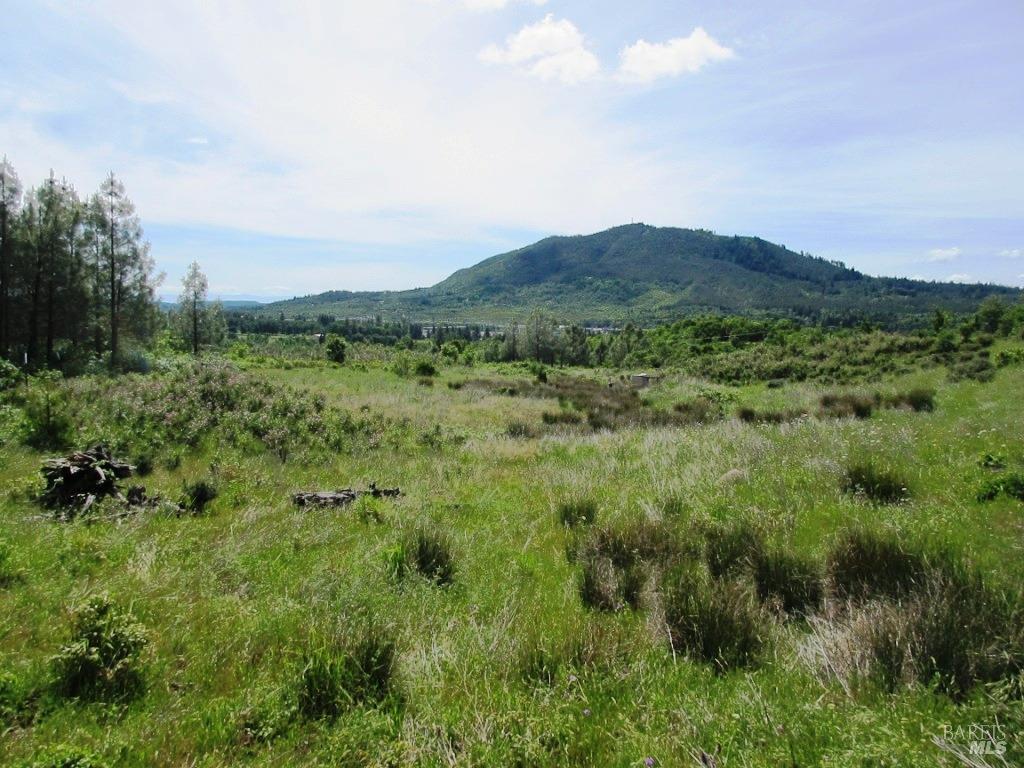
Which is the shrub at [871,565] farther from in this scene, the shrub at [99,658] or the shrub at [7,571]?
the shrub at [7,571]

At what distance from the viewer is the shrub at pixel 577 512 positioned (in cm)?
708

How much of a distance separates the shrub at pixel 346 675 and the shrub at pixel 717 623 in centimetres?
216

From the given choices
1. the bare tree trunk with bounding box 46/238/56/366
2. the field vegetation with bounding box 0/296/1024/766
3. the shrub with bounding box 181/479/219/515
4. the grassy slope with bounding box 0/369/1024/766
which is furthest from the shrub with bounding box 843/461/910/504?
the bare tree trunk with bounding box 46/238/56/366

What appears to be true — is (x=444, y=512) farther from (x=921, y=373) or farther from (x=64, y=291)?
(x=64, y=291)

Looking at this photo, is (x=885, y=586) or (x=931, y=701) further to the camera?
(x=885, y=586)

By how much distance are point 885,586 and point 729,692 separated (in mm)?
2191

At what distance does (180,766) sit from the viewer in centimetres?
267

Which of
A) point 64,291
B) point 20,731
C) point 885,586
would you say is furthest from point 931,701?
point 64,291

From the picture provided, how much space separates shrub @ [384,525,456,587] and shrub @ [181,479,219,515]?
12.0 feet

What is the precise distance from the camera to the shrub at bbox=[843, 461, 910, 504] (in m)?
6.73

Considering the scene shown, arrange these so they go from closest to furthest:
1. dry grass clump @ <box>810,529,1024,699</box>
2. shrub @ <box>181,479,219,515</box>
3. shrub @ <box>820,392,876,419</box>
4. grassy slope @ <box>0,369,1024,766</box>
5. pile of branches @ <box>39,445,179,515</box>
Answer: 1. grassy slope @ <box>0,369,1024,766</box>
2. dry grass clump @ <box>810,529,1024,699</box>
3. pile of branches @ <box>39,445,179,515</box>
4. shrub @ <box>181,479,219,515</box>
5. shrub @ <box>820,392,876,419</box>

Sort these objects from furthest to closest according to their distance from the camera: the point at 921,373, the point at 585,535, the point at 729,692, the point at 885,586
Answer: the point at 921,373
the point at 585,535
the point at 885,586
the point at 729,692

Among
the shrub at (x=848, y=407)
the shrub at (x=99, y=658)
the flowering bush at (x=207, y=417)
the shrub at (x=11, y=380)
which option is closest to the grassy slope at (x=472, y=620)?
the shrub at (x=99, y=658)

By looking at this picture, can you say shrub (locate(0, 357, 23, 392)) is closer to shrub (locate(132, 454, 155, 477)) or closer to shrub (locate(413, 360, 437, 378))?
shrub (locate(132, 454, 155, 477))
